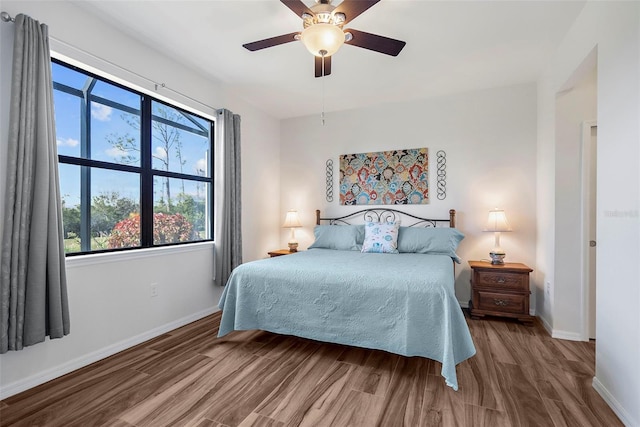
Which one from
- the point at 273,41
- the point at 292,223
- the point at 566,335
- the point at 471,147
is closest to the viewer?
the point at 273,41

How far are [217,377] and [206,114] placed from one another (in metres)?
2.70

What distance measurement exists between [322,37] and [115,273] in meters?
2.44

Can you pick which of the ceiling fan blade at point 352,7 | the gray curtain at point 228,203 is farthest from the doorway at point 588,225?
the gray curtain at point 228,203

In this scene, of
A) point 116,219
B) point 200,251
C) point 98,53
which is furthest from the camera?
point 200,251

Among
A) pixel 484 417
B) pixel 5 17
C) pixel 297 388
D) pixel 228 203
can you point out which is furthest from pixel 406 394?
pixel 5 17

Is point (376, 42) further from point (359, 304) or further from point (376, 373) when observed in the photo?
point (376, 373)

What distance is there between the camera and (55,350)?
2.11m

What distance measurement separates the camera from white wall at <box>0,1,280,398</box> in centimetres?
198

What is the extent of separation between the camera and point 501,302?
317 cm

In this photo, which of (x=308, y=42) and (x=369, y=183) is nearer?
(x=308, y=42)

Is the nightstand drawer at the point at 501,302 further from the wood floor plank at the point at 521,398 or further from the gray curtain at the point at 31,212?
the gray curtain at the point at 31,212

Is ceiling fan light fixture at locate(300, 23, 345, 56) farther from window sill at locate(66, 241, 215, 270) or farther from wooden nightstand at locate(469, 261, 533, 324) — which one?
wooden nightstand at locate(469, 261, 533, 324)

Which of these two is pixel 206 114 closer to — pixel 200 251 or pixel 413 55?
pixel 200 251

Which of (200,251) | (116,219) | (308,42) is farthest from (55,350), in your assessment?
(308,42)
